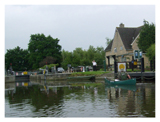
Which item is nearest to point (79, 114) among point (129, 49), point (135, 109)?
point (135, 109)

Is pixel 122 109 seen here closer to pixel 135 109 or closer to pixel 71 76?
pixel 135 109

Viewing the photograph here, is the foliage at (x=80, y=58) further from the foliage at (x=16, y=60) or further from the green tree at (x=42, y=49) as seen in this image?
the foliage at (x=16, y=60)

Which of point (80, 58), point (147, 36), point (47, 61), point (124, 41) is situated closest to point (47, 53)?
point (47, 61)

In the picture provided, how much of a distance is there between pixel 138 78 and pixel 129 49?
23.2 meters

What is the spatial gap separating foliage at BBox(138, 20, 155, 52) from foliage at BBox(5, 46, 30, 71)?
162 feet

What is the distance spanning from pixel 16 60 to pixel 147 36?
5366 cm

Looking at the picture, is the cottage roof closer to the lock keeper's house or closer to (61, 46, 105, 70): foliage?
the lock keeper's house

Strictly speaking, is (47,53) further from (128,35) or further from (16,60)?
(128,35)

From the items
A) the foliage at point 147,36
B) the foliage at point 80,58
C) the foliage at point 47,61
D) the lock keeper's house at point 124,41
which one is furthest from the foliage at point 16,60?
the foliage at point 147,36

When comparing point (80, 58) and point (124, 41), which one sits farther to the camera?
point (80, 58)

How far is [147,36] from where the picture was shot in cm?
4853

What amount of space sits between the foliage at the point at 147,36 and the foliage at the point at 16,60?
49.3 m

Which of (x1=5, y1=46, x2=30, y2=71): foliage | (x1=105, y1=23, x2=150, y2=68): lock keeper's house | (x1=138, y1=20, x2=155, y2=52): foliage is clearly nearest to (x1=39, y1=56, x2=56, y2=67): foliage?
(x1=5, y1=46, x2=30, y2=71): foliage

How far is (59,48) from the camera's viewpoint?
84.6 meters
